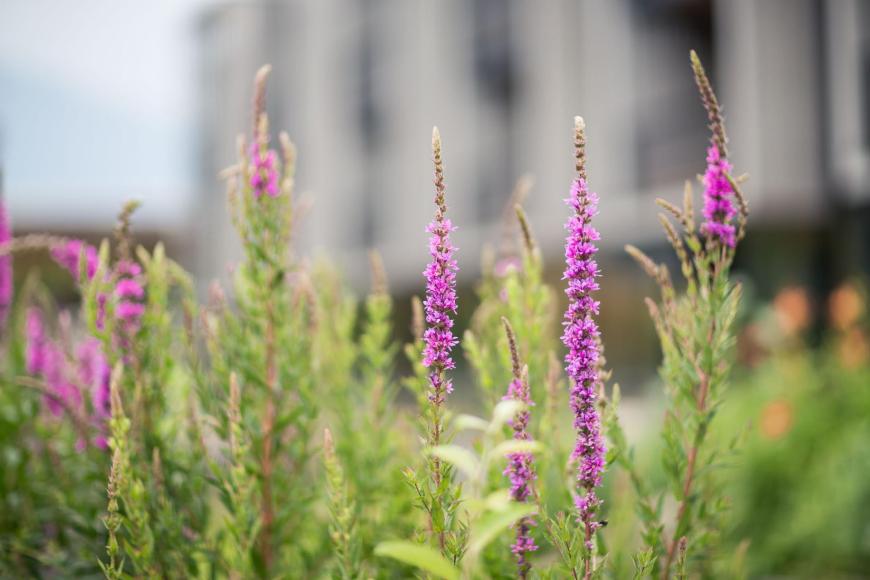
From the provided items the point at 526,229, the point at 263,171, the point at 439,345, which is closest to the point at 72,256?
the point at 263,171

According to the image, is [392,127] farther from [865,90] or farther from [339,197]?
[865,90]

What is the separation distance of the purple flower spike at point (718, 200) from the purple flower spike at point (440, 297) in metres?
0.53

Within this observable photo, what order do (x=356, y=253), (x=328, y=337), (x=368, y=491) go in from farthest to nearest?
(x=356, y=253) → (x=328, y=337) → (x=368, y=491)

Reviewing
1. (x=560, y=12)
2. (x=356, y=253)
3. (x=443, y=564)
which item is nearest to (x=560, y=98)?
(x=560, y=12)

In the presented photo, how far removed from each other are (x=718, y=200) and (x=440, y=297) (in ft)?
1.97

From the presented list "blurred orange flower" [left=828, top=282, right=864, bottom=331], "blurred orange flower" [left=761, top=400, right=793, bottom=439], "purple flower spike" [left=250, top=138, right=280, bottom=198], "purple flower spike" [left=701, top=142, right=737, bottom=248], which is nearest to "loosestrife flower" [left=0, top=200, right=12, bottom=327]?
"purple flower spike" [left=250, top=138, right=280, bottom=198]

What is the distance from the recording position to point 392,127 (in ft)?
85.9

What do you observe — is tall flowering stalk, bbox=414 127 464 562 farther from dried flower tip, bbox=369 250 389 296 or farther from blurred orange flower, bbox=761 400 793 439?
blurred orange flower, bbox=761 400 793 439

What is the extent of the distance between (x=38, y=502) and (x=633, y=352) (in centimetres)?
1583

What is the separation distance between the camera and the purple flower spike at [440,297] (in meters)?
1.16

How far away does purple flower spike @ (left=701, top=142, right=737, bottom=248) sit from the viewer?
139 centimetres

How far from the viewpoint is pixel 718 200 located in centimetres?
142

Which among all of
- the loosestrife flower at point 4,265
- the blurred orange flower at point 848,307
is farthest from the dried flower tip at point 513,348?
the blurred orange flower at point 848,307

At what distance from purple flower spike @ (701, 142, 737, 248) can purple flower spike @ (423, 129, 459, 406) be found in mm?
534
